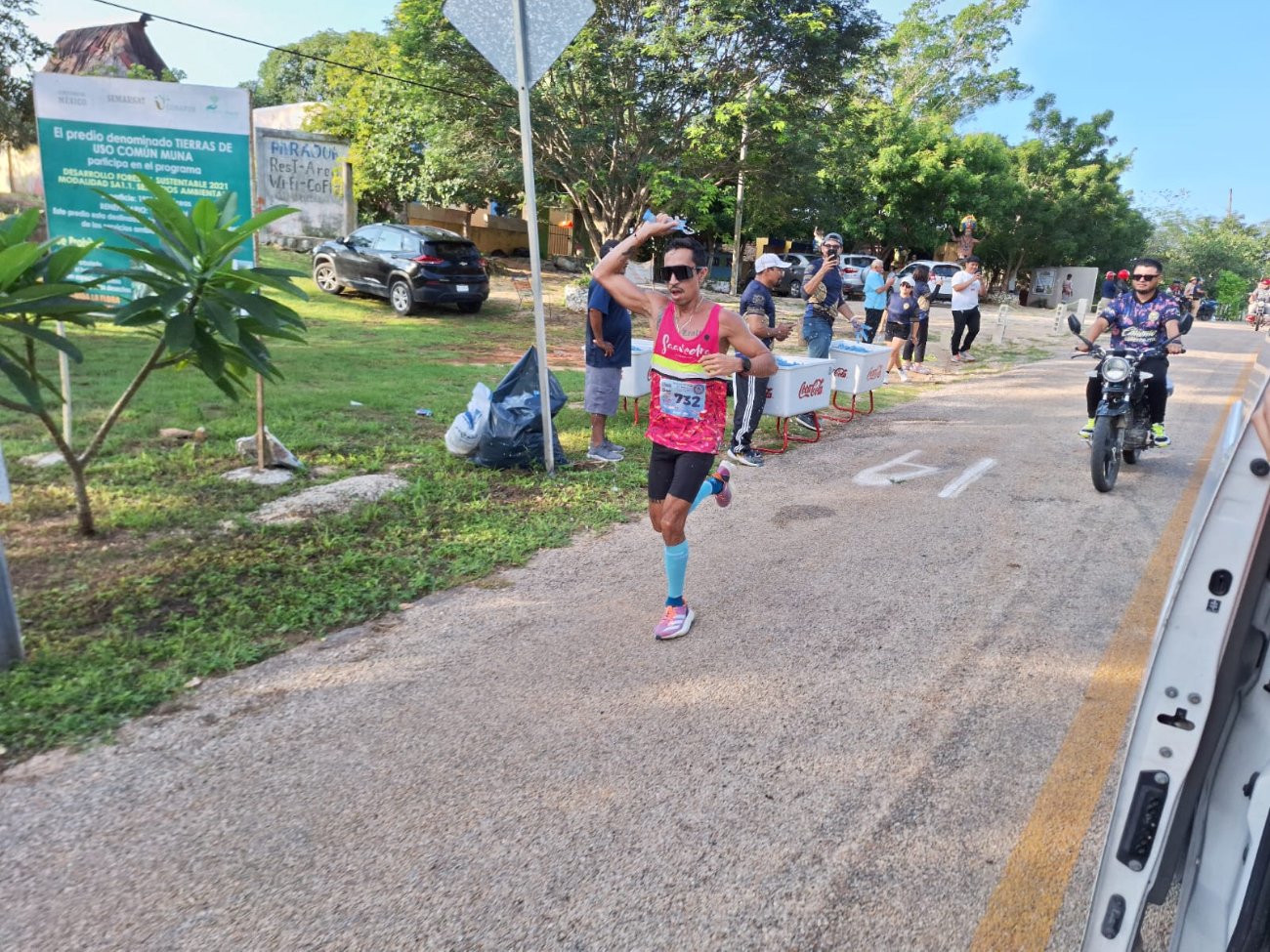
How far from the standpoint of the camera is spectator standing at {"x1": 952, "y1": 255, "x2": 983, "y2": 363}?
1429 centimetres

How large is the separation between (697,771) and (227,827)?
5.31ft

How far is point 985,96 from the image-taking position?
43875mm

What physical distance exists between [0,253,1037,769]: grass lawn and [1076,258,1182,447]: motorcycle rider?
426 cm

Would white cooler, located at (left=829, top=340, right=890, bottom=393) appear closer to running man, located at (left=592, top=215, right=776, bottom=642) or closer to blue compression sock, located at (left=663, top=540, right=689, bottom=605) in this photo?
running man, located at (left=592, top=215, right=776, bottom=642)

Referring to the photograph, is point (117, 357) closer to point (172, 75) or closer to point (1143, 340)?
point (1143, 340)

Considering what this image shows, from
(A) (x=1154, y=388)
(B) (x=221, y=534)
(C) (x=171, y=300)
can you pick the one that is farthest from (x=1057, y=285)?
(C) (x=171, y=300)

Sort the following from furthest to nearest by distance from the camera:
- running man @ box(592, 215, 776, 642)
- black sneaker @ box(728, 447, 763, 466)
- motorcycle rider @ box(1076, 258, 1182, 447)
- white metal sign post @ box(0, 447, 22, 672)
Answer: black sneaker @ box(728, 447, 763, 466) → motorcycle rider @ box(1076, 258, 1182, 447) → running man @ box(592, 215, 776, 642) → white metal sign post @ box(0, 447, 22, 672)

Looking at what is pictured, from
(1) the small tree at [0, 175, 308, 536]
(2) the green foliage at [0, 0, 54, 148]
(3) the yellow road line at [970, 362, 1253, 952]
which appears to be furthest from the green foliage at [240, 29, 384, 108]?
(3) the yellow road line at [970, 362, 1253, 952]

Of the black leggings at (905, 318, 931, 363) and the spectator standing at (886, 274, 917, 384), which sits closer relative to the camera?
the spectator standing at (886, 274, 917, 384)

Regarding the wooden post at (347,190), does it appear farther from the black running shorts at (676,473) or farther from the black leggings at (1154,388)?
the black running shorts at (676,473)

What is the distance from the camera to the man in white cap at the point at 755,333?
7383 millimetres

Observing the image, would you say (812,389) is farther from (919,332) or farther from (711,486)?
(919,332)

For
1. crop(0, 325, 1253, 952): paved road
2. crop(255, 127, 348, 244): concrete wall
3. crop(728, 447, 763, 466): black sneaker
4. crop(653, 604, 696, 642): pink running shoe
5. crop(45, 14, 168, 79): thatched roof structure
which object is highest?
crop(45, 14, 168, 79): thatched roof structure

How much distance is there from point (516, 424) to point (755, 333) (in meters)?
2.21
